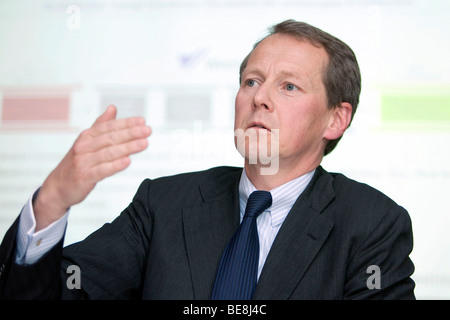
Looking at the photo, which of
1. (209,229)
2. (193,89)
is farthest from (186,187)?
(193,89)

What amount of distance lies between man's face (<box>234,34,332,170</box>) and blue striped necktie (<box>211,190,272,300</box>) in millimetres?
258

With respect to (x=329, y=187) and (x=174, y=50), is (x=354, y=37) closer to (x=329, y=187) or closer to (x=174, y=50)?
(x=174, y=50)

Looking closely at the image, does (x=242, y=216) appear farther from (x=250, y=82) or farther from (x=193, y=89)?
(x=193, y=89)

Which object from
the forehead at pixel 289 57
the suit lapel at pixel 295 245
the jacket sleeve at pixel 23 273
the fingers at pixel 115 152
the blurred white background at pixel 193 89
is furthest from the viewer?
the blurred white background at pixel 193 89

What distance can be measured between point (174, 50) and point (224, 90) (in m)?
0.42

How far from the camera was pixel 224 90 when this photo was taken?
296 cm

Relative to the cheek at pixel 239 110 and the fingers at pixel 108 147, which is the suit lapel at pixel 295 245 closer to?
the cheek at pixel 239 110

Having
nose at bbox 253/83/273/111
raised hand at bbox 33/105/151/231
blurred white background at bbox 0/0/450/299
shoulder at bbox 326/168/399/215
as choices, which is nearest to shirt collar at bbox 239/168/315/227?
shoulder at bbox 326/168/399/215

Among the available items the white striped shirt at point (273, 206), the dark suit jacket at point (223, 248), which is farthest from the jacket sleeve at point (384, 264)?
the white striped shirt at point (273, 206)

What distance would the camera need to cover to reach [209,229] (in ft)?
5.54

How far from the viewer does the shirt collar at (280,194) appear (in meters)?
1.72

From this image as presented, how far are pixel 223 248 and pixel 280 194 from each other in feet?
0.97

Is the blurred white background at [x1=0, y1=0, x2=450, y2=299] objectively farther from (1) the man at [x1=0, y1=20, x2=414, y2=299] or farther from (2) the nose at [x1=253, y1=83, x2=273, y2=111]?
(2) the nose at [x1=253, y1=83, x2=273, y2=111]
